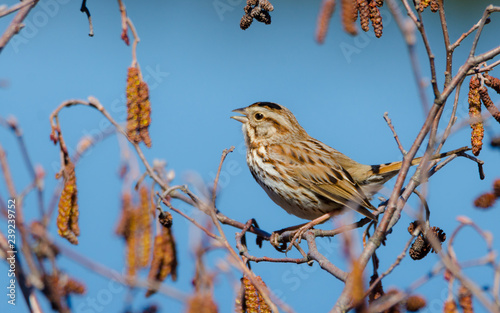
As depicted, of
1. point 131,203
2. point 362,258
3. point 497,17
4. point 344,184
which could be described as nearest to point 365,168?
point 344,184

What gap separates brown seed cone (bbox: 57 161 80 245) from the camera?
2.40 m

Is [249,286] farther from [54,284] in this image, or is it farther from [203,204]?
[54,284]

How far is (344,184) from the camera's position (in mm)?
4406

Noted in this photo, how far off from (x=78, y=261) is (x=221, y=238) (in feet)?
2.08

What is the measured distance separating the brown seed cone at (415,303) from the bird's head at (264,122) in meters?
2.77

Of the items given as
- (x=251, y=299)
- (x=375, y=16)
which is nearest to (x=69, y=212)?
(x=251, y=299)

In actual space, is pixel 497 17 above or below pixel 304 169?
above

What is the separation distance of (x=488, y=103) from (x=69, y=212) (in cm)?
177

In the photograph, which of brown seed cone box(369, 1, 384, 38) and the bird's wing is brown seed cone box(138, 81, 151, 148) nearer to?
brown seed cone box(369, 1, 384, 38)

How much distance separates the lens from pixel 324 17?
2.97m

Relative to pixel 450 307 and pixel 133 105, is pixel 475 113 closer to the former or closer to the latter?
pixel 450 307

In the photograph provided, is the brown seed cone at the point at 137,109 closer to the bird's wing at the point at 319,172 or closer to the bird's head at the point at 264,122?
the bird's wing at the point at 319,172

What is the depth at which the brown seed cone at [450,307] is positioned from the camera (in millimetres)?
1870

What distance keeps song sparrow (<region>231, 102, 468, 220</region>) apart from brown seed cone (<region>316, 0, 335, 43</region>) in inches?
54.0
